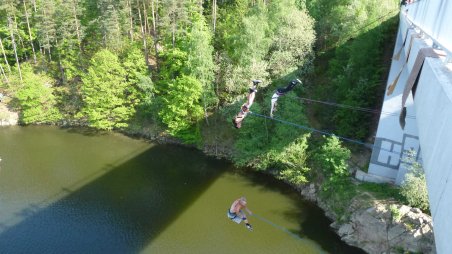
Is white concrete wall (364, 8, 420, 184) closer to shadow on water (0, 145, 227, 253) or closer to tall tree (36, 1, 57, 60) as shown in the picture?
shadow on water (0, 145, 227, 253)

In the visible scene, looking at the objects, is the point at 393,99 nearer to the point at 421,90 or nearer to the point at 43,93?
the point at 421,90

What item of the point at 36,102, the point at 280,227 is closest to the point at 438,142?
the point at 280,227

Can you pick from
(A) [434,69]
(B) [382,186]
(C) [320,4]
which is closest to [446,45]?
(A) [434,69]

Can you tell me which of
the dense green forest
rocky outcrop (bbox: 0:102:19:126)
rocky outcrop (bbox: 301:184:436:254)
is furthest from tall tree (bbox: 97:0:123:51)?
rocky outcrop (bbox: 301:184:436:254)

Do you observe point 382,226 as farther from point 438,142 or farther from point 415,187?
point 438,142

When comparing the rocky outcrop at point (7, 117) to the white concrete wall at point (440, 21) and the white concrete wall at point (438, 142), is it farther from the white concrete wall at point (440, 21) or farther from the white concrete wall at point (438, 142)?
the white concrete wall at point (438, 142)

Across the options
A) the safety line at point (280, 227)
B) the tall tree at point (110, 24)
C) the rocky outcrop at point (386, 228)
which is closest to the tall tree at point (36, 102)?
the tall tree at point (110, 24)
